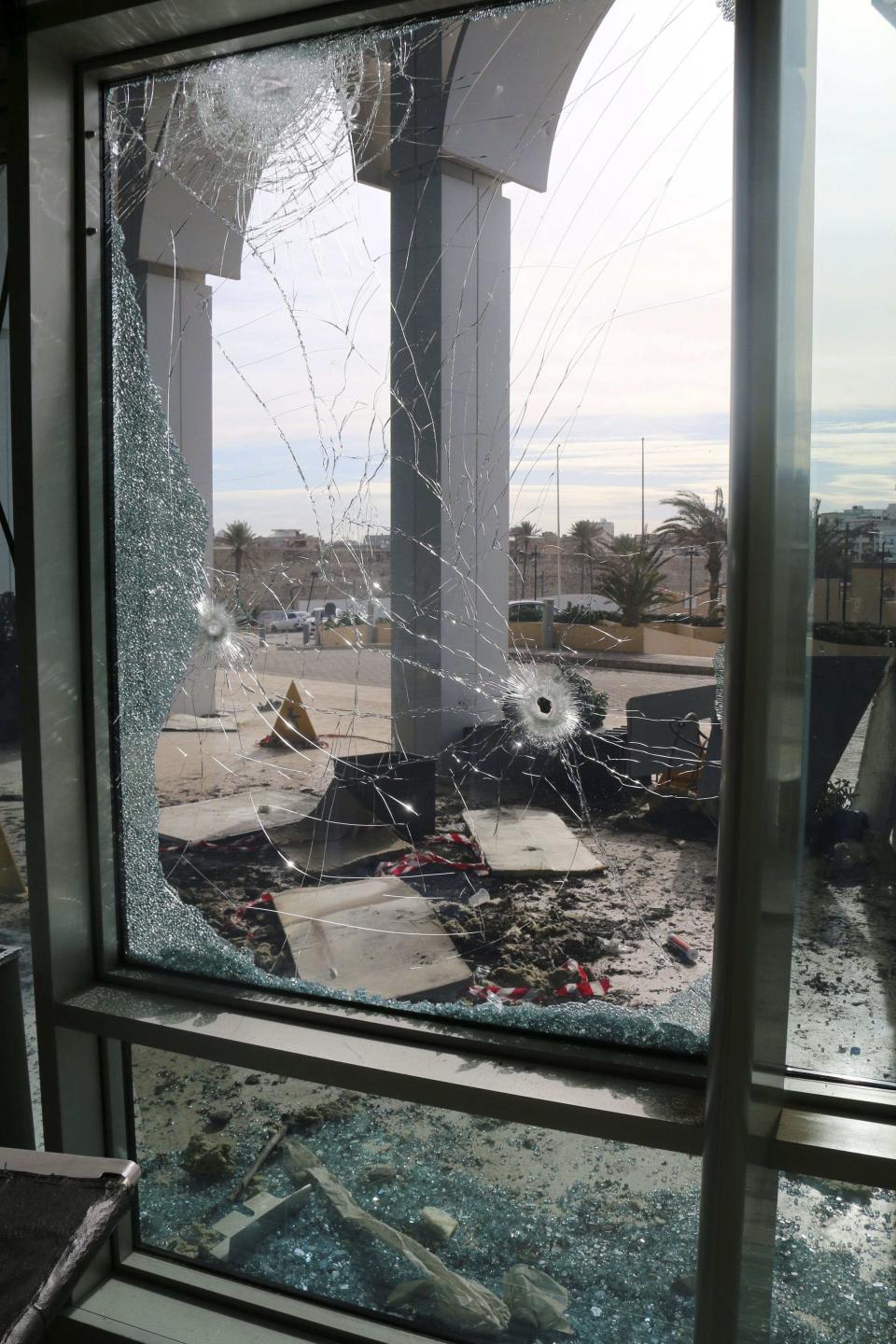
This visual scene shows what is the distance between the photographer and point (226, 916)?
1580 mm

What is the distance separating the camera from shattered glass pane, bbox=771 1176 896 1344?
4.00 feet

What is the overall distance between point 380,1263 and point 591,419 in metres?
1.37

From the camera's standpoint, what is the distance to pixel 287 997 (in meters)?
1.56

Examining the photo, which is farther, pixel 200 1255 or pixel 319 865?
pixel 200 1255

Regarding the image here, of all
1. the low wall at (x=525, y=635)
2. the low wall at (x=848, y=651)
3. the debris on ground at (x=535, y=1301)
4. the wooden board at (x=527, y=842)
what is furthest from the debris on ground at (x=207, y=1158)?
the low wall at (x=848, y=651)

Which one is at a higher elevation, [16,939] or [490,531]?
[490,531]

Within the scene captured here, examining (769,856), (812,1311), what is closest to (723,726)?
(769,856)

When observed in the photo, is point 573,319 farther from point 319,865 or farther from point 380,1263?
point 380,1263

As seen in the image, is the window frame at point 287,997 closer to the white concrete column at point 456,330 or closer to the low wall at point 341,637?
the white concrete column at point 456,330

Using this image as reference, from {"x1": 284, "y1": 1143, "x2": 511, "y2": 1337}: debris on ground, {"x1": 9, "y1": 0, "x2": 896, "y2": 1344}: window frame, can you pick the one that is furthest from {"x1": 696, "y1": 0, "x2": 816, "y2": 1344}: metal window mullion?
{"x1": 284, "y1": 1143, "x2": 511, "y2": 1337}: debris on ground

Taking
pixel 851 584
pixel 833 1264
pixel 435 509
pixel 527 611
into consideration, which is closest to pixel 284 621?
pixel 435 509

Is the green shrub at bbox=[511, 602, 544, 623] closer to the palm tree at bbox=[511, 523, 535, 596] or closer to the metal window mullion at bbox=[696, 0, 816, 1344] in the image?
the palm tree at bbox=[511, 523, 535, 596]

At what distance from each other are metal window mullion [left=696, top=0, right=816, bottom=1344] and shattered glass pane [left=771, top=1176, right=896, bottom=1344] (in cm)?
8

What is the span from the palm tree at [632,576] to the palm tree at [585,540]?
0.5 inches
